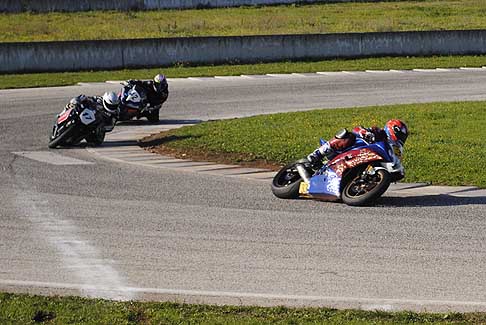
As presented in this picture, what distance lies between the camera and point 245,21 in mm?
46844

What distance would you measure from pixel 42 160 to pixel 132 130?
4681 mm

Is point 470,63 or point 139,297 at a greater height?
point 139,297

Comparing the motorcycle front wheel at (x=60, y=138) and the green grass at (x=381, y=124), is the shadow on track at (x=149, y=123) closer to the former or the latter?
the green grass at (x=381, y=124)

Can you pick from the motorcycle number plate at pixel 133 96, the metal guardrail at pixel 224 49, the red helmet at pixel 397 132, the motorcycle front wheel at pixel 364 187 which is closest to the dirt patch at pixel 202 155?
the motorcycle number plate at pixel 133 96

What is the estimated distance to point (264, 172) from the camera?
55.4 feet

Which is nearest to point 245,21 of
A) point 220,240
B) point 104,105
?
point 104,105

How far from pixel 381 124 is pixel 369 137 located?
7.58 meters

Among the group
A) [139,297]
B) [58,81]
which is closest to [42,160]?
[139,297]

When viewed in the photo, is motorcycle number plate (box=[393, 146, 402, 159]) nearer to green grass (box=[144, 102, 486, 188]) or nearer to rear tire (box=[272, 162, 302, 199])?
rear tire (box=[272, 162, 302, 199])

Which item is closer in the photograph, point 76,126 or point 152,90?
point 76,126

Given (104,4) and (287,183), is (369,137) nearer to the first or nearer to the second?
(287,183)

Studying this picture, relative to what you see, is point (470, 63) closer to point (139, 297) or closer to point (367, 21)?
point (367, 21)

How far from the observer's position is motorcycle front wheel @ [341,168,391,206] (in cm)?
1364

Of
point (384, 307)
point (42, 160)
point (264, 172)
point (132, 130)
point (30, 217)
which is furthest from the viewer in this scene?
point (132, 130)
